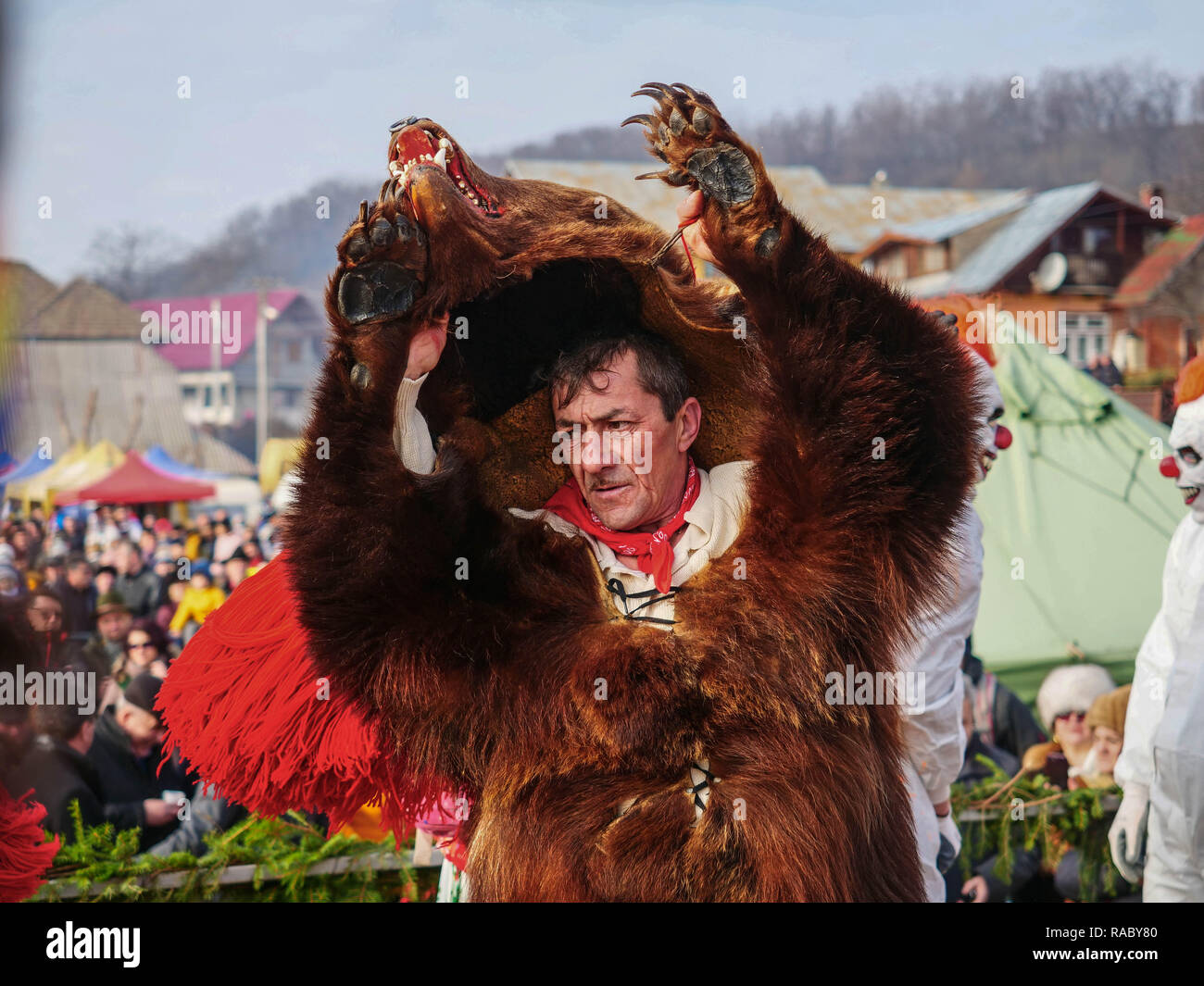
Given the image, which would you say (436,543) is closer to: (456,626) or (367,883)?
(456,626)

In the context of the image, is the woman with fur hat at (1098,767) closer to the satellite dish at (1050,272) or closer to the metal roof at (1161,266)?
the metal roof at (1161,266)

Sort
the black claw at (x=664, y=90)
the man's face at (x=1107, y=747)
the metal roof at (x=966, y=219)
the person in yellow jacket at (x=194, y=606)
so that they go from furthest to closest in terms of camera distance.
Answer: the metal roof at (x=966, y=219)
the person in yellow jacket at (x=194, y=606)
the man's face at (x=1107, y=747)
the black claw at (x=664, y=90)

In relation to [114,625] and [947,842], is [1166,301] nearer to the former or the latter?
[947,842]

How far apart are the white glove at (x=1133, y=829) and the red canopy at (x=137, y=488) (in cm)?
1122

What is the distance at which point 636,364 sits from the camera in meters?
1.96

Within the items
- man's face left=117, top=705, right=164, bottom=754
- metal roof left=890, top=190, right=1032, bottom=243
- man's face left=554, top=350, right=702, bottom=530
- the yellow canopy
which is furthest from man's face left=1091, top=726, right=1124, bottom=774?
the yellow canopy

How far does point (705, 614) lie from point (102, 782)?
118 inches

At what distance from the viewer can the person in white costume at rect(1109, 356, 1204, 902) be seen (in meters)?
3.07

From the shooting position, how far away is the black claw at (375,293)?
1637 millimetres

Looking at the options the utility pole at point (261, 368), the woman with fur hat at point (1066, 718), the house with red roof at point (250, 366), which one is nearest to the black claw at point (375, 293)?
the woman with fur hat at point (1066, 718)

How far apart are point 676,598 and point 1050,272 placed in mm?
10886

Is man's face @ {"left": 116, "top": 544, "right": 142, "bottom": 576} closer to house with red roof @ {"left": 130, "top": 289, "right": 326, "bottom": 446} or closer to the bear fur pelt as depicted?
the bear fur pelt

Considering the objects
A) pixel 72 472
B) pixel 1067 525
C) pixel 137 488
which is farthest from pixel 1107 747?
pixel 72 472

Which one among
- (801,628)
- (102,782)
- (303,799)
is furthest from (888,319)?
(102,782)
